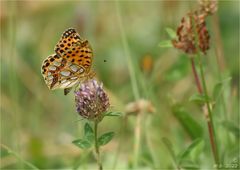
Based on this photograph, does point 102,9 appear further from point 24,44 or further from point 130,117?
point 130,117

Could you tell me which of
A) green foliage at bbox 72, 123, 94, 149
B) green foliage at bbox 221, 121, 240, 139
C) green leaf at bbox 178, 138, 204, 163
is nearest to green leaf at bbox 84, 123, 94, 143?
green foliage at bbox 72, 123, 94, 149

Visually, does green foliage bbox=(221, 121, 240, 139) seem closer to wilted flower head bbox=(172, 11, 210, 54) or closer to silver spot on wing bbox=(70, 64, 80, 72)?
wilted flower head bbox=(172, 11, 210, 54)

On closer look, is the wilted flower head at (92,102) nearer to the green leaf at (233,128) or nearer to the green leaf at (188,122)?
the green leaf at (188,122)

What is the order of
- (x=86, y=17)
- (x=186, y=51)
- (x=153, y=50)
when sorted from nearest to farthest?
1. (x=186, y=51)
2. (x=86, y=17)
3. (x=153, y=50)

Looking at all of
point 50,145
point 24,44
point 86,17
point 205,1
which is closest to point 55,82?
point 205,1

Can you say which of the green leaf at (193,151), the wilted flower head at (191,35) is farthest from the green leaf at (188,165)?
the wilted flower head at (191,35)

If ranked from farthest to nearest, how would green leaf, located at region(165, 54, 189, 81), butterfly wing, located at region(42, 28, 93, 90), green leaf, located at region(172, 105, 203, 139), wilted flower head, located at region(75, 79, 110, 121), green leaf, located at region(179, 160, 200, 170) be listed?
green leaf, located at region(165, 54, 189, 81) → green leaf, located at region(172, 105, 203, 139) → green leaf, located at region(179, 160, 200, 170) → butterfly wing, located at region(42, 28, 93, 90) → wilted flower head, located at region(75, 79, 110, 121)
